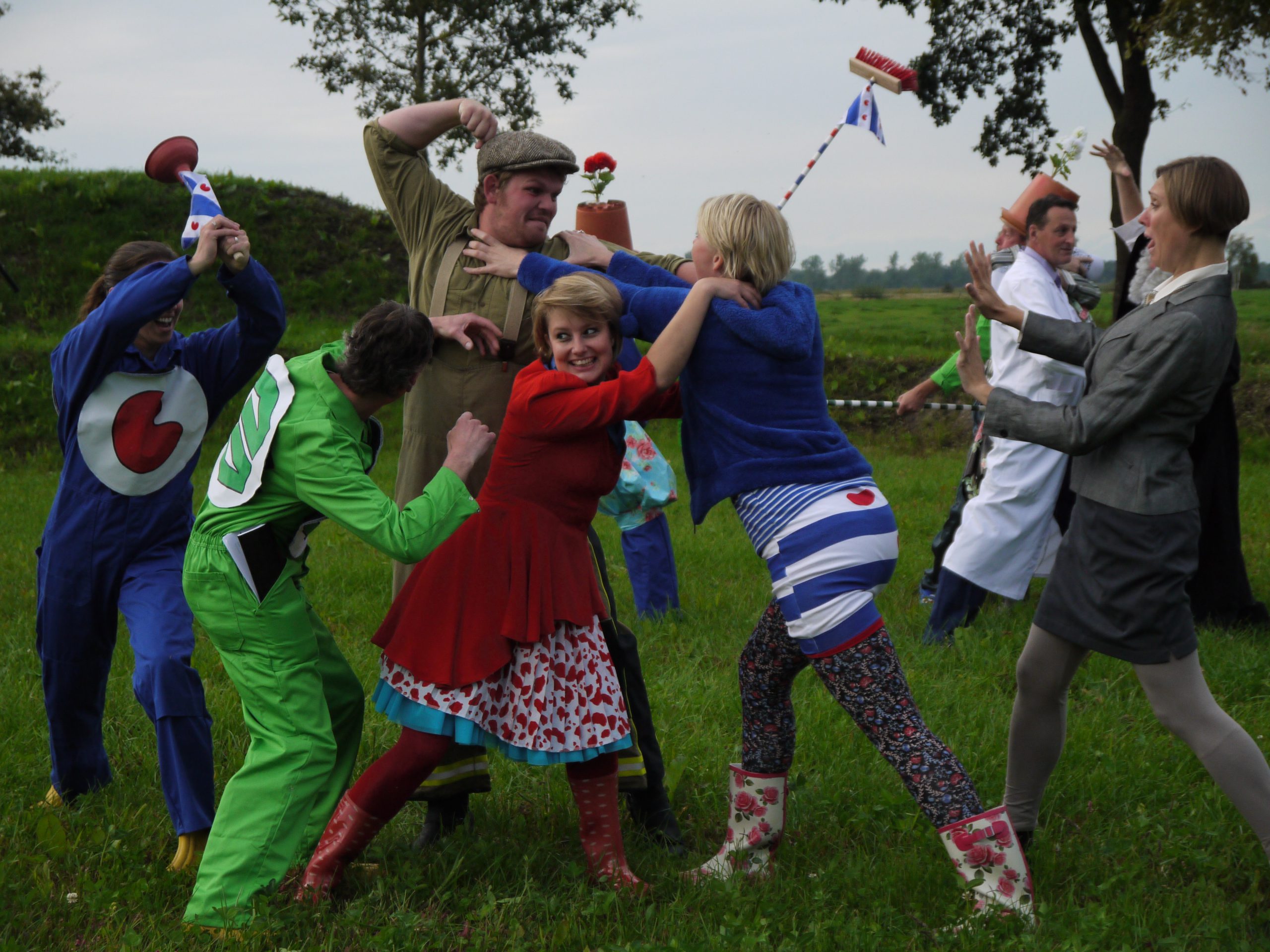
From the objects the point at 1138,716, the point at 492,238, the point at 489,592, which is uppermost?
the point at 492,238

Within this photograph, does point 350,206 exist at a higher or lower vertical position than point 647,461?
higher

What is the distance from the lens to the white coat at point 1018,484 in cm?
585

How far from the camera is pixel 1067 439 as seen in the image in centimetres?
322

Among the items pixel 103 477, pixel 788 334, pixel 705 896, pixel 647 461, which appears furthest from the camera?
pixel 647 461

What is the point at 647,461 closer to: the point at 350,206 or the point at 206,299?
the point at 206,299

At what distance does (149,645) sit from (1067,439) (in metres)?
2.82

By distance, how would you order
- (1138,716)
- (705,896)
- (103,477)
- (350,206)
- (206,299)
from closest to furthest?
(705,896) < (103,477) < (1138,716) < (206,299) < (350,206)

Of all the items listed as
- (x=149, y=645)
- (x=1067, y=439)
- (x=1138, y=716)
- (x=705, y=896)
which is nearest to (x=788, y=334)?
(x=1067, y=439)

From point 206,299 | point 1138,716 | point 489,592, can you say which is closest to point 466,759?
point 489,592

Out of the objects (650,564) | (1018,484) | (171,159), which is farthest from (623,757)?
(1018,484)

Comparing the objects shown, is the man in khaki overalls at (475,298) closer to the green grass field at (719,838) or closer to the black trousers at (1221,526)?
the green grass field at (719,838)

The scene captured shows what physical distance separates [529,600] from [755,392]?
87cm

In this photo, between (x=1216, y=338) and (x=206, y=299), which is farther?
(x=206, y=299)

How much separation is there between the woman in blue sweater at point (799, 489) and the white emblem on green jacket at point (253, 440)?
0.81 m
